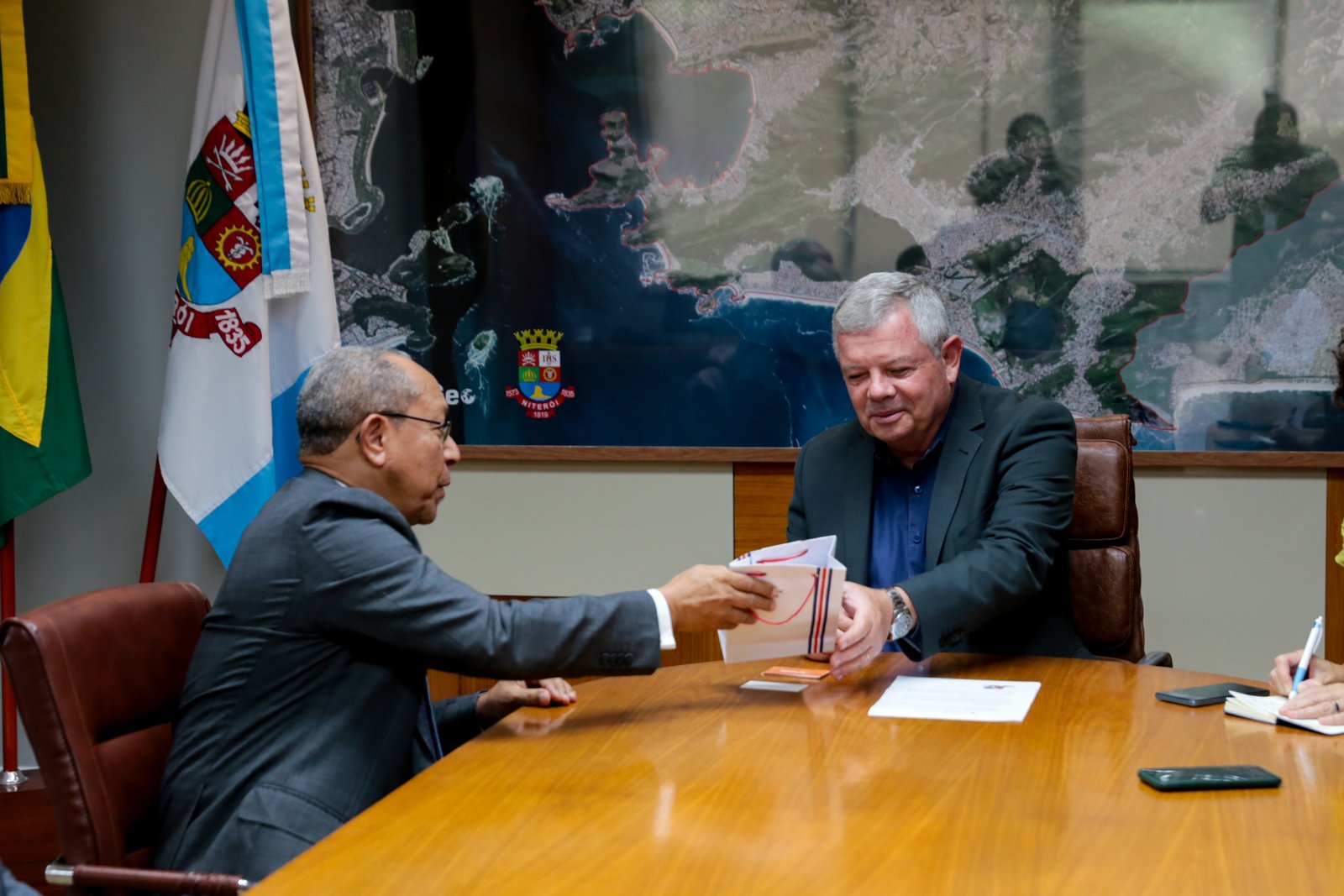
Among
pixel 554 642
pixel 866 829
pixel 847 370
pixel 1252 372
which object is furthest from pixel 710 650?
pixel 866 829

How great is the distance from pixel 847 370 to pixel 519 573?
5.68ft

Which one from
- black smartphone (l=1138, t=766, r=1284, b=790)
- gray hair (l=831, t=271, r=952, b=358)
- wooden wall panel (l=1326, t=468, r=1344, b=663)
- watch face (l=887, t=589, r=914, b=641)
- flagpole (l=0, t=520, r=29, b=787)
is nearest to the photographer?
black smartphone (l=1138, t=766, r=1284, b=790)

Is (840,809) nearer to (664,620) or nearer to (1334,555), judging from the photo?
(664,620)

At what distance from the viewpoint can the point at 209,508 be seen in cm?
361

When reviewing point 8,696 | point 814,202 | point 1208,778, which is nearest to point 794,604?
point 1208,778

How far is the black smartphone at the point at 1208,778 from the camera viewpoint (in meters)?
1.54

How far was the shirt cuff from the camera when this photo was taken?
198 centimetres

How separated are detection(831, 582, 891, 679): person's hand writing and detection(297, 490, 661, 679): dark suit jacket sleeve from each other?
0.37 metres

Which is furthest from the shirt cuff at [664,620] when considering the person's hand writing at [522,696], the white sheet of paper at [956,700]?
the white sheet of paper at [956,700]

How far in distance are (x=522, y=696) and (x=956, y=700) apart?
0.75m

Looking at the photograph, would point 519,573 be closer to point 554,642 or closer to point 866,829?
point 554,642

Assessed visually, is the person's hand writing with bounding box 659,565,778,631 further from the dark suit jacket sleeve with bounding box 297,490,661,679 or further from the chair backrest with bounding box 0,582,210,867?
the chair backrest with bounding box 0,582,210,867

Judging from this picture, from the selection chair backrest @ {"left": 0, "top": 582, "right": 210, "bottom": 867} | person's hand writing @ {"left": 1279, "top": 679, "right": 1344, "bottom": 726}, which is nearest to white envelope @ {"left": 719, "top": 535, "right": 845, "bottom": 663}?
person's hand writing @ {"left": 1279, "top": 679, "right": 1344, "bottom": 726}

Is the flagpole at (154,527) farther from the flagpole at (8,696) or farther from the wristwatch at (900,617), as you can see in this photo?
the wristwatch at (900,617)
